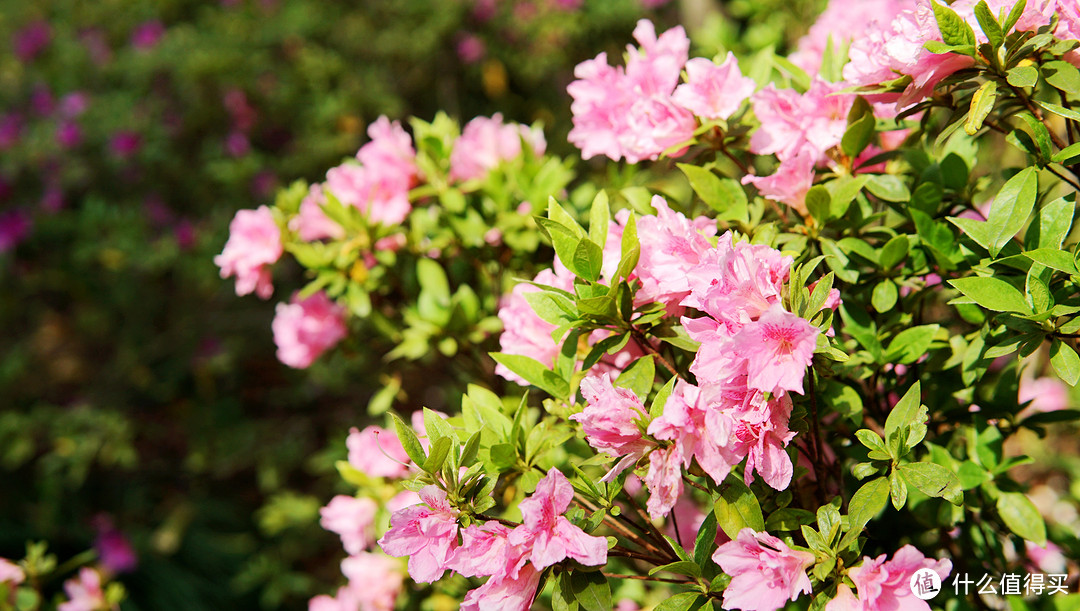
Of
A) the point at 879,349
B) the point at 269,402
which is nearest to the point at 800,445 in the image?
the point at 879,349

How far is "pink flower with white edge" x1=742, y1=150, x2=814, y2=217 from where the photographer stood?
0.93 meters

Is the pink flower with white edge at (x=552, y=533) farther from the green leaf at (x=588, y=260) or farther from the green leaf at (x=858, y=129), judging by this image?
the green leaf at (x=858, y=129)

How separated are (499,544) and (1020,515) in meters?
0.76

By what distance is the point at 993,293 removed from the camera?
0.79 metres

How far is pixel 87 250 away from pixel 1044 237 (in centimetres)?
276

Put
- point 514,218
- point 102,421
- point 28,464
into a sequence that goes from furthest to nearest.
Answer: point 28,464 → point 102,421 → point 514,218

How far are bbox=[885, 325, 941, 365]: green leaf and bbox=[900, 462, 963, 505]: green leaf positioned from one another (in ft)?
0.68

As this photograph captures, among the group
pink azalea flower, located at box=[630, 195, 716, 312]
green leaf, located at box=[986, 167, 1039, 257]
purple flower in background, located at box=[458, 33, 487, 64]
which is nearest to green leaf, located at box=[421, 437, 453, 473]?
pink azalea flower, located at box=[630, 195, 716, 312]

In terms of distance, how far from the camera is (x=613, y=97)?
109 cm

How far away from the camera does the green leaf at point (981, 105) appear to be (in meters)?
0.78

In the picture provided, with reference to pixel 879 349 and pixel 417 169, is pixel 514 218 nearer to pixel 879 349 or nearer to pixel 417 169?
pixel 417 169

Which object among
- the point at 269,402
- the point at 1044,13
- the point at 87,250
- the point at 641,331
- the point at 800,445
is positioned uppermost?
the point at 1044,13

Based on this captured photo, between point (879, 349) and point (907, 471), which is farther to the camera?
point (879, 349)

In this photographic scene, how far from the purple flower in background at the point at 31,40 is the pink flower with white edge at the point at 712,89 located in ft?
10.3
